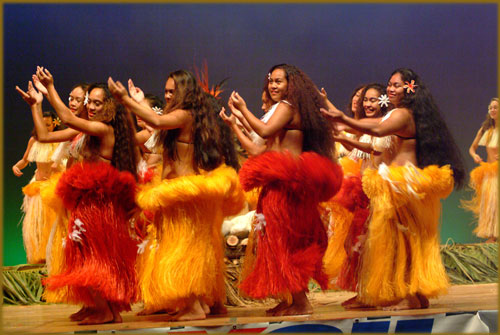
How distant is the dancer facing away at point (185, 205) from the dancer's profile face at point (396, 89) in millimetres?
1148

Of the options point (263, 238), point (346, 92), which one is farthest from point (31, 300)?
point (346, 92)

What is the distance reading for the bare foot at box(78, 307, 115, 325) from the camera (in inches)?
134

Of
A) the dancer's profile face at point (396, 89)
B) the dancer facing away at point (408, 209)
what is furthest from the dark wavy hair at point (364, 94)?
the dancer facing away at point (408, 209)

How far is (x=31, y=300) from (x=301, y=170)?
2671 mm

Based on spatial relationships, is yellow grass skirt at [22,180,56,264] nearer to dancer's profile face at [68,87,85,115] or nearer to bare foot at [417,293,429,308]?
dancer's profile face at [68,87,85,115]

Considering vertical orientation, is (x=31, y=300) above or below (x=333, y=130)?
below

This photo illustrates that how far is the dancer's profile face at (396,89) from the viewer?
12.8 ft

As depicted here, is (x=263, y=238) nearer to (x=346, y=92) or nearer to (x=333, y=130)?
(x=333, y=130)

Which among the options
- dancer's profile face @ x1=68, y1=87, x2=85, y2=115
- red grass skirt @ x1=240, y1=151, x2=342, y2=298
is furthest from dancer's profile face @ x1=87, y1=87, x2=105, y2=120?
red grass skirt @ x1=240, y1=151, x2=342, y2=298

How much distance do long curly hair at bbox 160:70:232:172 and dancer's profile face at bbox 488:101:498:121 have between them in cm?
372

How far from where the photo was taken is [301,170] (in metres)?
3.44

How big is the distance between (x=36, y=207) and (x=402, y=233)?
3.52m

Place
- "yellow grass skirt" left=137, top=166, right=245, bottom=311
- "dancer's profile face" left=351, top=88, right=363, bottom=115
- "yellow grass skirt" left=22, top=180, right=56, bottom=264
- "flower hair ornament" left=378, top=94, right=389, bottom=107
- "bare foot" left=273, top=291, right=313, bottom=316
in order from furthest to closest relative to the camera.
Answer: "yellow grass skirt" left=22, top=180, right=56, bottom=264, "dancer's profile face" left=351, top=88, right=363, bottom=115, "flower hair ornament" left=378, top=94, right=389, bottom=107, "bare foot" left=273, top=291, right=313, bottom=316, "yellow grass skirt" left=137, top=166, right=245, bottom=311

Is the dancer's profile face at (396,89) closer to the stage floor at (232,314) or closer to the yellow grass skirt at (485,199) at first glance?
the stage floor at (232,314)
